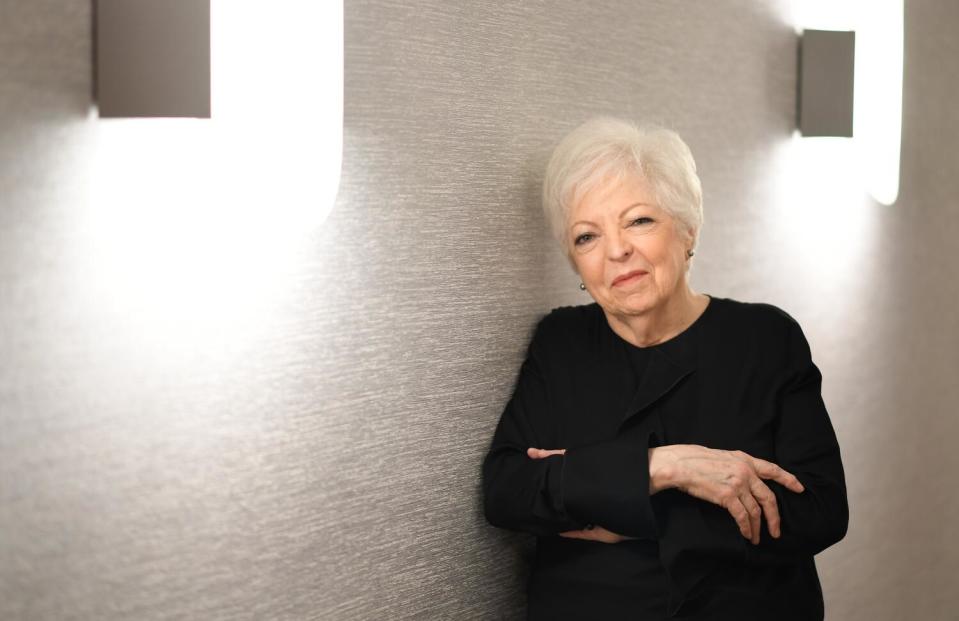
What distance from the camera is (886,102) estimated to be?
3512mm

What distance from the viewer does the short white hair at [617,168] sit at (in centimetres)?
220

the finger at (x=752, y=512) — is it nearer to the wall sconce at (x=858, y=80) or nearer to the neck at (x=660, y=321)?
the neck at (x=660, y=321)

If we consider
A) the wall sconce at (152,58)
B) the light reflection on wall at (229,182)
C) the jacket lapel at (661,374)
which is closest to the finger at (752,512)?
the jacket lapel at (661,374)

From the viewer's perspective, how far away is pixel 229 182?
5.39 ft

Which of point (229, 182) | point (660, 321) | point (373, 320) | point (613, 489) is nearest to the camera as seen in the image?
point (229, 182)

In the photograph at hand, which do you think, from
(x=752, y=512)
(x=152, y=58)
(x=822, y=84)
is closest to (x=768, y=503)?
(x=752, y=512)

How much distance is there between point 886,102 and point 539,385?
1.89 m

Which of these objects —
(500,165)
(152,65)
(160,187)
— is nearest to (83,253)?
(160,187)

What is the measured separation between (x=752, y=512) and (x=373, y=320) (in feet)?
2.61

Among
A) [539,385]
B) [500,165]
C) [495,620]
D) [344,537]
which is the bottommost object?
[495,620]

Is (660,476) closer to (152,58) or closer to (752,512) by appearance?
(752,512)

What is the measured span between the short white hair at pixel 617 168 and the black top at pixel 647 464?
0.24m

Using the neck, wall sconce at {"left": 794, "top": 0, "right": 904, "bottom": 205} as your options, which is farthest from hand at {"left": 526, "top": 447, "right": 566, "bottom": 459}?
wall sconce at {"left": 794, "top": 0, "right": 904, "bottom": 205}

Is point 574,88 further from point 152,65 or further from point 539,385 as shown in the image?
point 152,65
